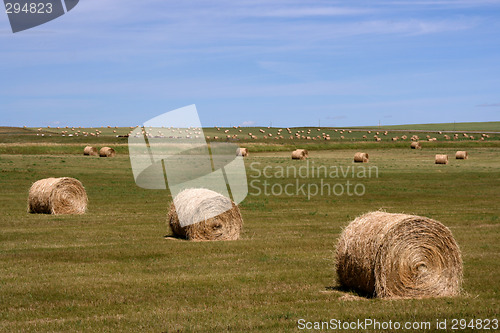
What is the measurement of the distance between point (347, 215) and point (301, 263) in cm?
1141

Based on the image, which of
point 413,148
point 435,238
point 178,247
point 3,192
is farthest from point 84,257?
point 413,148

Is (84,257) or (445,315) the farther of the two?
(84,257)

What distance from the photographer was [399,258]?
1402 centimetres

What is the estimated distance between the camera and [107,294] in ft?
46.9

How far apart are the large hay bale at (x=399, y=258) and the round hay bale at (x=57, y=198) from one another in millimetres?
17919

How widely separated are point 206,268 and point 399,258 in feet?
17.7

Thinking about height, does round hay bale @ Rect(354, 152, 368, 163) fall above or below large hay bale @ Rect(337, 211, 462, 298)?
above

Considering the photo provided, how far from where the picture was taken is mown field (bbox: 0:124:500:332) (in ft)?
41.0

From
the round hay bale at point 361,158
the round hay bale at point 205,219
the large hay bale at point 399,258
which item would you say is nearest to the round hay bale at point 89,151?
the round hay bale at point 361,158

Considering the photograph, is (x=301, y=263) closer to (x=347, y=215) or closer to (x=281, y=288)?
(x=281, y=288)

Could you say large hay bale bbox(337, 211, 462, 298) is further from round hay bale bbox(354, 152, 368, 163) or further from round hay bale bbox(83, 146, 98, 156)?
round hay bale bbox(83, 146, 98, 156)

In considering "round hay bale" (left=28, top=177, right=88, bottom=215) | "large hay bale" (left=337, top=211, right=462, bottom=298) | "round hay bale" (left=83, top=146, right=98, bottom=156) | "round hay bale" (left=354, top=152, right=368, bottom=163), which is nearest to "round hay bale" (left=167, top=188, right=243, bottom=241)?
"large hay bale" (left=337, top=211, right=462, bottom=298)

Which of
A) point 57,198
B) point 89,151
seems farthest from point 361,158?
point 57,198

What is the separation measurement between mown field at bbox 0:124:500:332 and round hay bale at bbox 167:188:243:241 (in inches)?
27.6
